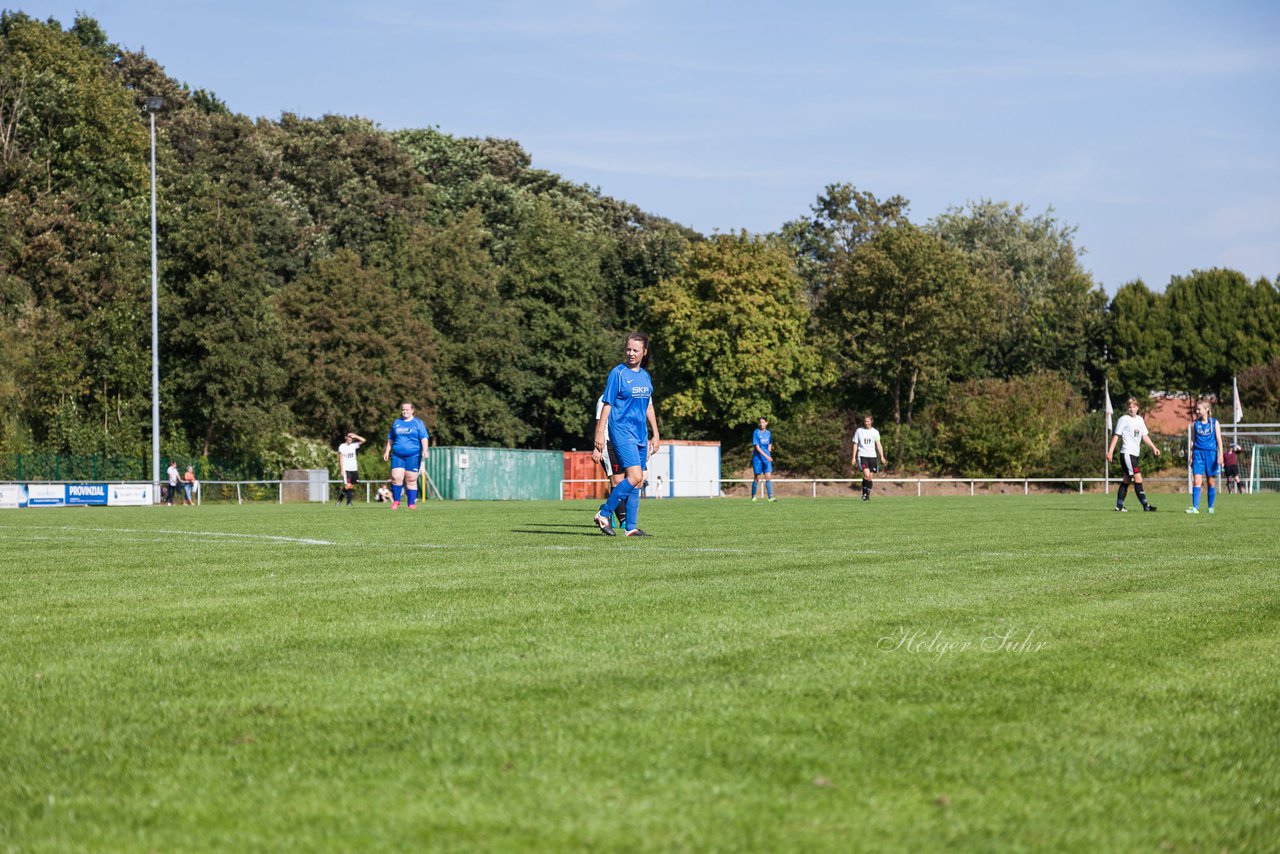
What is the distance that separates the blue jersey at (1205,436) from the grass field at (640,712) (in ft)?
56.9

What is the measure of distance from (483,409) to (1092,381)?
3522 cm

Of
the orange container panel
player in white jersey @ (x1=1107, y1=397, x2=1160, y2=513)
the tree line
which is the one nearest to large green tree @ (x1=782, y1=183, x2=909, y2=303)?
the tree line

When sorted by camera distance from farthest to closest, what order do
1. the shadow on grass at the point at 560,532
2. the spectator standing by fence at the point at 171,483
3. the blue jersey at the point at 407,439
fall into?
the spectator standing by fence at the point at 171,483
the blue jersey at the point at 407,439
the shadow on grass at the point at 560,532

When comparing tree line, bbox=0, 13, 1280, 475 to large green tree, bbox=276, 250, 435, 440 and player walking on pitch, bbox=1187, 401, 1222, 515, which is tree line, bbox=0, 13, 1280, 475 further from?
player walking on pitch, bbox=1187, 401, 1222, 515

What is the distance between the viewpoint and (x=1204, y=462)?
25.9 metres

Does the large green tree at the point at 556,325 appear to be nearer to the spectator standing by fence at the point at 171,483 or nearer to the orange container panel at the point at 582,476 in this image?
the orange container panel at the point at 582,476

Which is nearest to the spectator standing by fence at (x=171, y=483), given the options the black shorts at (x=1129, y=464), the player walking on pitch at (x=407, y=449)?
the player walking on pitch at (x=407, y=449)

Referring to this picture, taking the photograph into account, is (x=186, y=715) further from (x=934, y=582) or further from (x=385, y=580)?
(x=934, y=582)

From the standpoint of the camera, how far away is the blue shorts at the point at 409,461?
88.9ft

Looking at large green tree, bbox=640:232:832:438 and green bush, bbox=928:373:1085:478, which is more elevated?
large green tree, bbox=640:232:832:438

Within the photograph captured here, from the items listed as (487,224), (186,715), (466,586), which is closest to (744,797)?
(186,715)

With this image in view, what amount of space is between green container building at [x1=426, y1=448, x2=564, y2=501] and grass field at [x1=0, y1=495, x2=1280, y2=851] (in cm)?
4023

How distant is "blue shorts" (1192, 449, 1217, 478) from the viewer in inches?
1019

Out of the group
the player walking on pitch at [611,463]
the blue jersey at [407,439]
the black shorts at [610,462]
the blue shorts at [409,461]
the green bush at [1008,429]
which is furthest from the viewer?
the green bush at [1008,429]
